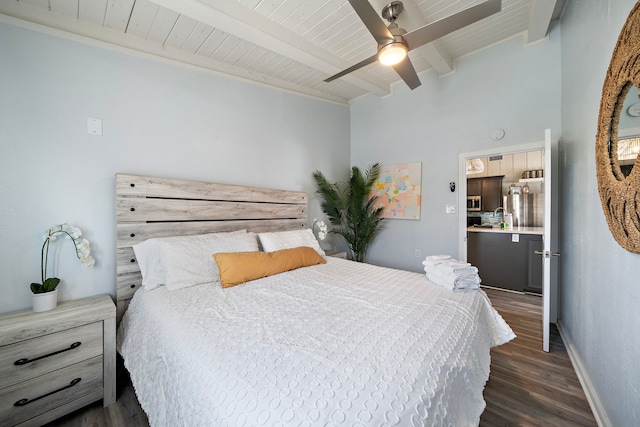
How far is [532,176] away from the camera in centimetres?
474

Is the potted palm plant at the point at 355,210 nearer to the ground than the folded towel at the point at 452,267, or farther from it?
farther from it

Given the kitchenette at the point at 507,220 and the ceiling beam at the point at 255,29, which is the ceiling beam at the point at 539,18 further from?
the ceiling beam at the point at 255,29

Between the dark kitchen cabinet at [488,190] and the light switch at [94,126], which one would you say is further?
the dark kitchen cabinet at [488,190]

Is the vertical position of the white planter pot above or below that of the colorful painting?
below

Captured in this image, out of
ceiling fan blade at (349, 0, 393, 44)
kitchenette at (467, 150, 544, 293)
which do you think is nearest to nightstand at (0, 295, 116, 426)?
ceiling fan blade at (349, 0, 393, 44)

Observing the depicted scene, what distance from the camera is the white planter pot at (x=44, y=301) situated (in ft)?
5.19

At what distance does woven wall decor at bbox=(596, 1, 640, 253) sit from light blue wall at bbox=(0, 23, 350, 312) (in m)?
2.83

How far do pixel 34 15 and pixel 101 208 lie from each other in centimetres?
142

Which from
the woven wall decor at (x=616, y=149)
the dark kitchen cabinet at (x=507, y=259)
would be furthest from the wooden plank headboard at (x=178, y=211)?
the dark kitchen cabinet at (x=507, y=259)

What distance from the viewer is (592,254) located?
A: 5.41ft

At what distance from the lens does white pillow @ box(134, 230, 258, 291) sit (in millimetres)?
1855

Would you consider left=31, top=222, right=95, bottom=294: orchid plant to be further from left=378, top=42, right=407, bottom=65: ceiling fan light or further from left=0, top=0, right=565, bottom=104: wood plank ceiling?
left=378, top=42, right=407, bottom=65: ceiling fan light

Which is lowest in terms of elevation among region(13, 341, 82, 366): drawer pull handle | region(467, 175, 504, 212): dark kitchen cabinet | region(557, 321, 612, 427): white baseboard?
region(557, 321, 612, 427): white baseboard

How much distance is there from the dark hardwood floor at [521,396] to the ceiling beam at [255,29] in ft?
8.95
